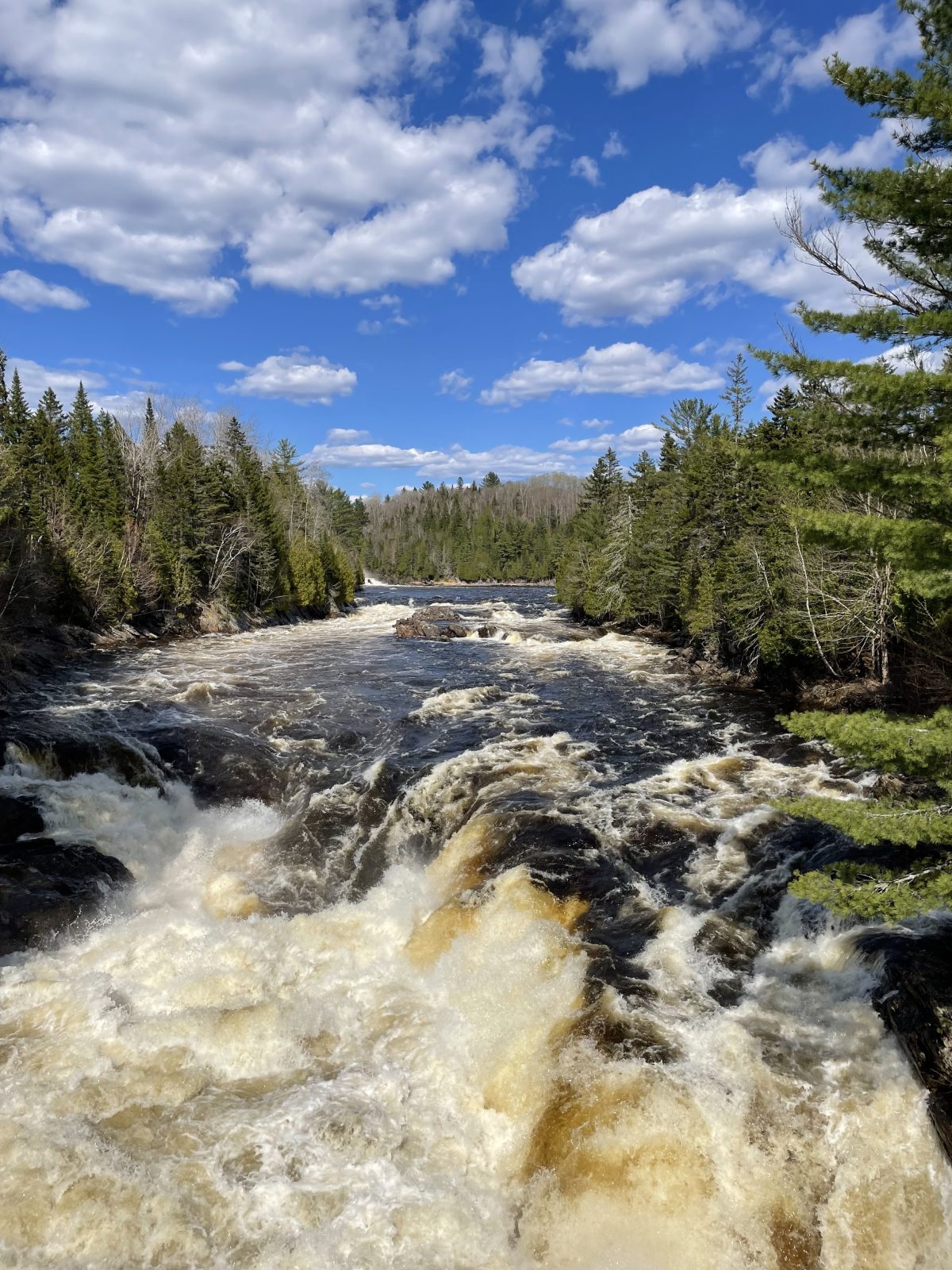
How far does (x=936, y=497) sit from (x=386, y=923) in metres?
9.38

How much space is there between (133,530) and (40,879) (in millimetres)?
37384

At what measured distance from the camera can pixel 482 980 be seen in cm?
886

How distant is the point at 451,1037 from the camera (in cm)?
810

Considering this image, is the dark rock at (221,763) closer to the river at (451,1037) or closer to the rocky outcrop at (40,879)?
the river at (451,1037)

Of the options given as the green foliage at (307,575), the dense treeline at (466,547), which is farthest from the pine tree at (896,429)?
the dense treeline at (466,547)

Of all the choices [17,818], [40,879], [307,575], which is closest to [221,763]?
[17,818]

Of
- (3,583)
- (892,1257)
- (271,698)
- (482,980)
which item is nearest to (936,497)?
(892,1257)

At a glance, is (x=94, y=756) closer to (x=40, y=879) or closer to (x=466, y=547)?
(x=40, y=879)

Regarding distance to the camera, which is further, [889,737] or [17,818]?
[17,818]

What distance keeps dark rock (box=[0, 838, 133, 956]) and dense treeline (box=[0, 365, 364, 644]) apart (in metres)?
16.9

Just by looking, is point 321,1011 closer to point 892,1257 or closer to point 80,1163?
point 80,1163

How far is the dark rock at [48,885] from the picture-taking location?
9758 mm

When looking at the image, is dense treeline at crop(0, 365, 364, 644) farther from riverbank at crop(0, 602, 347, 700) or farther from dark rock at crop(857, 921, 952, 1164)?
dark rock at crop(857, 921, 952, 1164)

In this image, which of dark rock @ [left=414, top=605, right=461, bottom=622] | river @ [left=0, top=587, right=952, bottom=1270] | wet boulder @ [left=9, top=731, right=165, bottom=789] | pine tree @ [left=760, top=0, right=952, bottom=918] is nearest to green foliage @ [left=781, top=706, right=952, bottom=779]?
pine tree @ [left=760, top=0, right=952, bottom=918]
